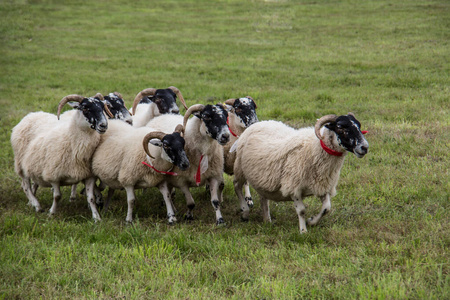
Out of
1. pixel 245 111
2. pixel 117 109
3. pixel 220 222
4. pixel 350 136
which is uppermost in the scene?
pixel 350 136

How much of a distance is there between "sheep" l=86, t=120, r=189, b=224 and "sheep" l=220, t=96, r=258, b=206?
120 centimetres

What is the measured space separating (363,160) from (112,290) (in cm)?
545

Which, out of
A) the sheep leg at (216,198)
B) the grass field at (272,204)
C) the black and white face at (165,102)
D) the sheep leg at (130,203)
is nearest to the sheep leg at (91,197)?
the grass field at (272,204)

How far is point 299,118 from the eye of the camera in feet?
37.0

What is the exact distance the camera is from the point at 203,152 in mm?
6910

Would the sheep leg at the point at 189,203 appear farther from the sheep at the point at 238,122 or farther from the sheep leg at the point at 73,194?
the sheep leg at the point at 73,194

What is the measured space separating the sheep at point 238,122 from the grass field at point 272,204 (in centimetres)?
41

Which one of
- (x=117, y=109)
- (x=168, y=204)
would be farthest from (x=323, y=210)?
(x=117, y=109)

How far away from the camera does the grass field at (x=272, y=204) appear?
4.48 metres

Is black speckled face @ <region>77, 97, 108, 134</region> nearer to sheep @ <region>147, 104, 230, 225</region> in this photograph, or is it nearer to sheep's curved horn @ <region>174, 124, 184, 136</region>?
sheep's curved horn @ <region>174, 124, 184, 136</region>

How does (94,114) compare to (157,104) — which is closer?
(94,114)

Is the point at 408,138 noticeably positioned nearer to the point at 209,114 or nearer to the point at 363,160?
the point at 363,160

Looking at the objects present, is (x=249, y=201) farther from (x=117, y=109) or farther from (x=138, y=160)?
(x=117, y=109)

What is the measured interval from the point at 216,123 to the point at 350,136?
196cm
